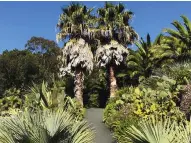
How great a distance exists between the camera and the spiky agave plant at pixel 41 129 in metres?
5.75

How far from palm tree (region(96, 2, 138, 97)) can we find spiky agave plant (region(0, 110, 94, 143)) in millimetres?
21223

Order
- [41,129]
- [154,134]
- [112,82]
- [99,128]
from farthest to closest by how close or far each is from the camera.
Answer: [112,82] < [99,128] < [41,129] < [154,134]

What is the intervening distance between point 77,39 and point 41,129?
1995 centimetres

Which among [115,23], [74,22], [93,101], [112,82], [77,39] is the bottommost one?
[93,101]

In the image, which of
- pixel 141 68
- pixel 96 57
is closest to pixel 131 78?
pixel 141 68

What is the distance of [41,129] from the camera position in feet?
18.7

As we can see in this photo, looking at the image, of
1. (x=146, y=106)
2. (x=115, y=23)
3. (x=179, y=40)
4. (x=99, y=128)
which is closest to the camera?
(x=146, y=106)

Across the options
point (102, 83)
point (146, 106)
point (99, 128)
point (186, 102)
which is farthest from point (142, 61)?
point (186, 102)

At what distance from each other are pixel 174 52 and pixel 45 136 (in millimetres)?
19857

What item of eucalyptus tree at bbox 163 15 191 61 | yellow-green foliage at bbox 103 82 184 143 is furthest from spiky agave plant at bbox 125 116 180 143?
eucalyptus tree at bbox 163 15 191 61

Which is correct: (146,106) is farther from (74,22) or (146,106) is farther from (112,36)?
(112,36)

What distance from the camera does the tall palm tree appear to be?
2500 cm

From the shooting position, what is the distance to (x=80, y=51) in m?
24.9

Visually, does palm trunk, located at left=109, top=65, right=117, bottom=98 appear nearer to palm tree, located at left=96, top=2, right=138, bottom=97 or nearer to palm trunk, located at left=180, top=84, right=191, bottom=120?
palm tree, located at left=96, top=2, right=138, bottom=97
